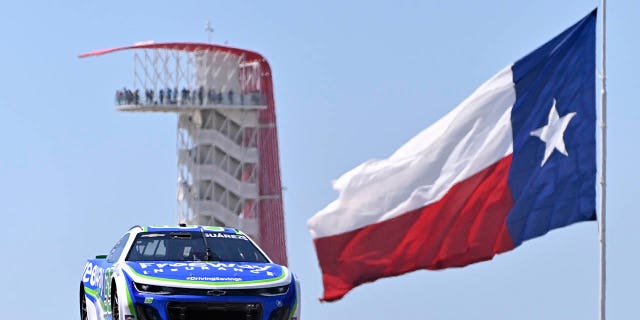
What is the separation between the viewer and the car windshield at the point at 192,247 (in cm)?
2264

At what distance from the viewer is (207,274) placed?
2170cm

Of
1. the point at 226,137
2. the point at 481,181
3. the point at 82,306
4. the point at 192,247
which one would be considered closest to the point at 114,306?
the point at 192,247

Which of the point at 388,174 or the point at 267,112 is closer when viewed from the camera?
the point at 388,174

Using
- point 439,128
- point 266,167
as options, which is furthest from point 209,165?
point 439,128

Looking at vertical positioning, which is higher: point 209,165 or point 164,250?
point 164,250

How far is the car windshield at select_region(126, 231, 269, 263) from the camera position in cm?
2264

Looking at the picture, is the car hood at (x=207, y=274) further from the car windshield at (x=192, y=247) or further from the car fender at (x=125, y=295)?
the car windshield at (x=192, y=247)

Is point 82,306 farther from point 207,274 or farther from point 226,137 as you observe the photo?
point 226,137

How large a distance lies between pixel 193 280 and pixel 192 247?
135cm

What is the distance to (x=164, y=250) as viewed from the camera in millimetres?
22781

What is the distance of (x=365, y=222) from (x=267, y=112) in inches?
5018

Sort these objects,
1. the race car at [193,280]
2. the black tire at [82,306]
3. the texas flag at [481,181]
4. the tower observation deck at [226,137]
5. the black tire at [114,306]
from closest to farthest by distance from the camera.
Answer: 1. the race car at [193,280]
2. the black tire at [114,306]
3. the texas flag at [481,181]
4. the black tire at [82,306]
5. the tower observation deck at [226,137]

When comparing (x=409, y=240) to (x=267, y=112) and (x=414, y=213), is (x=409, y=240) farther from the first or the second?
(x=267, y=112)

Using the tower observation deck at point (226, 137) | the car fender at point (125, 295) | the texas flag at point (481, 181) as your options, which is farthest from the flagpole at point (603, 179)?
the tower observation deck at point (226, 137)
